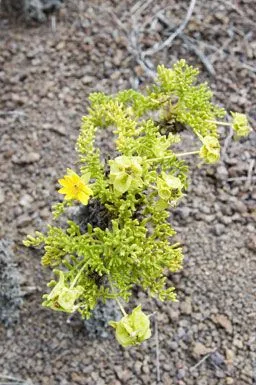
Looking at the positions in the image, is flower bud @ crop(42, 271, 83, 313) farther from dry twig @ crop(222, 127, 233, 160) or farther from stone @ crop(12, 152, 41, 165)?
dry twig @ crop(222, 127, 233, 160)

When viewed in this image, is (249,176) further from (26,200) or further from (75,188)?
(75,188)

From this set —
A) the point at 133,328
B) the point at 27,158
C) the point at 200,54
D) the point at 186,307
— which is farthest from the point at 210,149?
the point at 200,54

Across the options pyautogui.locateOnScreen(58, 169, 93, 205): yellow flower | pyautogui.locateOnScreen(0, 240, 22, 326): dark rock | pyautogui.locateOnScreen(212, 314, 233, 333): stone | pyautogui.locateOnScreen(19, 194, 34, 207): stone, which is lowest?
pyautogui.locateOnScreen(212, 314, 233, 333): stone

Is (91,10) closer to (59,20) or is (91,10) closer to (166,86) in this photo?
(59,20)

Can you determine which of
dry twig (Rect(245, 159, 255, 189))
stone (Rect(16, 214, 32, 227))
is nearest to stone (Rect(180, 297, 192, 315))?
dry twig (Rect(245, 159, 255, 189))

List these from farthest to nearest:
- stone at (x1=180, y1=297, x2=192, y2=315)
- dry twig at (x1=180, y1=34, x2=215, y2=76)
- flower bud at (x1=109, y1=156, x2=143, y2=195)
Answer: dry twig at (x1=180, y1=34, x2=215, y2=76)
stone at (x1=180, y1=297, x2=192, y2=315)
flower bud at (x1=109, y1=156, x2=143, y2=195)

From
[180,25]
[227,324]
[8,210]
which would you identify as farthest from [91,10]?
[227,324]

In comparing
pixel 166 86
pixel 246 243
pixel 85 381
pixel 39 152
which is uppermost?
pixel 166 86

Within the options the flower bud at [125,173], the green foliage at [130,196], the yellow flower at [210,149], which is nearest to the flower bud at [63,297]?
the green foliage at [130,196]
